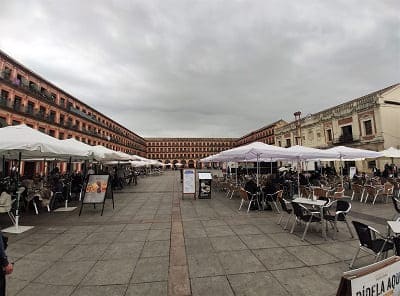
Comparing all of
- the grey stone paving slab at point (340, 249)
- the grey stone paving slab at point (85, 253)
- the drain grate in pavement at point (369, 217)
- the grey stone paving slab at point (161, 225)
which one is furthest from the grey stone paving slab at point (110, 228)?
the drain grate in pavement at point (369, 217)

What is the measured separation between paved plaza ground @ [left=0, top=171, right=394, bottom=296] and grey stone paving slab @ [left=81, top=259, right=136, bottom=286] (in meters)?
0.01

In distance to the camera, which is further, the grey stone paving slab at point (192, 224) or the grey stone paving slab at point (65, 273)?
the grey stone paving slab at point (192, 224)

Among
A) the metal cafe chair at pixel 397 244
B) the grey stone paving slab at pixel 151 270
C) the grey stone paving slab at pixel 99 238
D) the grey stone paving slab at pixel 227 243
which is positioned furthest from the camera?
the grey stone paving slab at pixel 99 238

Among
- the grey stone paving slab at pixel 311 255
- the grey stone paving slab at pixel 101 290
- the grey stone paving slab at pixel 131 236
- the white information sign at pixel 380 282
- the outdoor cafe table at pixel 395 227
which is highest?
the white information sign at pixel 380 282

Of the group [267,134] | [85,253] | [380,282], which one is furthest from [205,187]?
[267,134]

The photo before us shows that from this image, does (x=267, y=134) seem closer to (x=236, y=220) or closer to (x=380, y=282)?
(x=236, y=220)

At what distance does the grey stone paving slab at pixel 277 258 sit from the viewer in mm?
3550

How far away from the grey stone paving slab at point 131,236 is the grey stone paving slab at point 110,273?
110cm

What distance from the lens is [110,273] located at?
334 cm

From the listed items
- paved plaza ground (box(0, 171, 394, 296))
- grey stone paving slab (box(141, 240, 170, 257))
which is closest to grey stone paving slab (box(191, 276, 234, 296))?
paved plaza ground (box(0, 171, 394, 296))

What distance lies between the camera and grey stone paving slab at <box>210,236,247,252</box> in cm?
430

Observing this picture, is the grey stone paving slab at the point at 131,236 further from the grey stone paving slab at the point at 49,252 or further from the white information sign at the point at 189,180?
the white information sign at the point at 189,180

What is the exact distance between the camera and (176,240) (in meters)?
4.77

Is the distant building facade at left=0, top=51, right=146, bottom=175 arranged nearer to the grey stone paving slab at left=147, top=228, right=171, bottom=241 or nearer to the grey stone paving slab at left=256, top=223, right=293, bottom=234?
the grey stone paving slab at left=147, top=228, right=171, bottom=241
